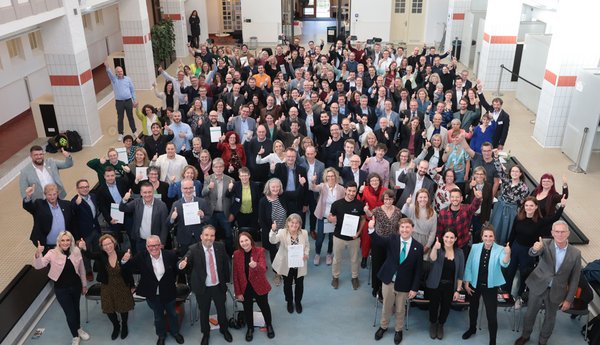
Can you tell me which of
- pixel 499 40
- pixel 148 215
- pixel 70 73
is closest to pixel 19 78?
pixel 70 73

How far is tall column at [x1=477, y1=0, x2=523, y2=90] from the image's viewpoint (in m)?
15.2

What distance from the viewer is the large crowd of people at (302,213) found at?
5.72 meters

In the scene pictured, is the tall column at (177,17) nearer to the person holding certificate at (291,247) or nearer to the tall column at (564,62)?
the tall column at (564,62)

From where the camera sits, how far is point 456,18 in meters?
19.6

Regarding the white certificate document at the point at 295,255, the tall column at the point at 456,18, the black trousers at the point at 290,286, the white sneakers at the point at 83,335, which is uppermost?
the tall column at the point at 456,18

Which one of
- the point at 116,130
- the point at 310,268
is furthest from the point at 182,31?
the point at 310,268

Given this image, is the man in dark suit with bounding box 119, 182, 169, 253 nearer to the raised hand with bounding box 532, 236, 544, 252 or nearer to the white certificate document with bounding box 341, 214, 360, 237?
the white certificate document with bounding box 341, 214, 360, 237

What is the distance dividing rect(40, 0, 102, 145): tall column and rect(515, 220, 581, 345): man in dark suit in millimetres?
9900

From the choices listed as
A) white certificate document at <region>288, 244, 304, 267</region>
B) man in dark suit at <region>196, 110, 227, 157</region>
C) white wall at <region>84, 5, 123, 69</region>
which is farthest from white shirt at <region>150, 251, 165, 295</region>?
white wall at <region>84, 5, 123, 69</region>

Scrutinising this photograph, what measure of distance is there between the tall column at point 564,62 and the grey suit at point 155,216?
906 centimetres

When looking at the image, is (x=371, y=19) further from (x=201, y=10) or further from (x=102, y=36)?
(x=102, y=36)

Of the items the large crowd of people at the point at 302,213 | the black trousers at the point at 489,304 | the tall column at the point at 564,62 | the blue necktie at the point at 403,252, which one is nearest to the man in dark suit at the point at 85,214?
the large crowd of people at the point at 302,213

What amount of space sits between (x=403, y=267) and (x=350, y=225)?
1.07 metres

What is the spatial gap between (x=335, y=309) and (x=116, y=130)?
864 centimetres
